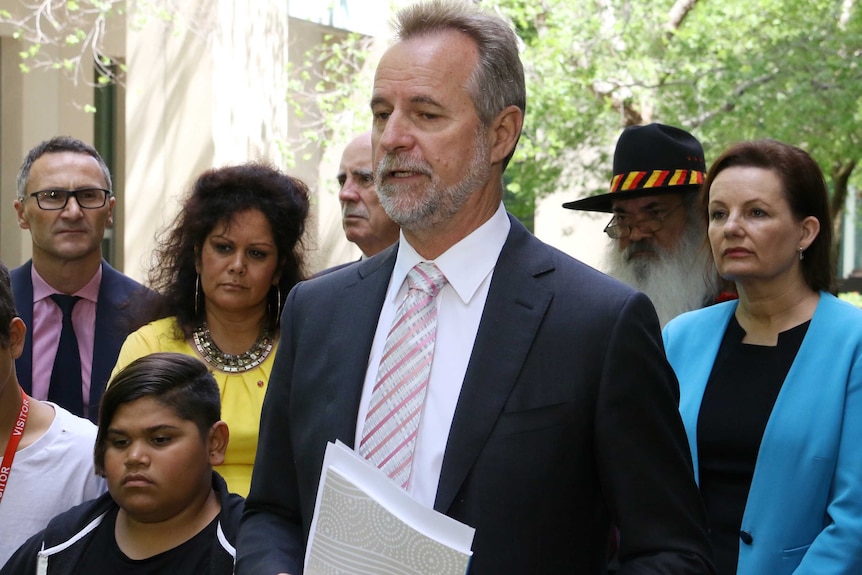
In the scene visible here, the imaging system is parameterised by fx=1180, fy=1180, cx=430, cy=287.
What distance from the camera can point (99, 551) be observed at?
3373mm

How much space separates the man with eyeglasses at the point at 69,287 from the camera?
4.54m

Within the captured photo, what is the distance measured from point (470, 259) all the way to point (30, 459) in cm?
178

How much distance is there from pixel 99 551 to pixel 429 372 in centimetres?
148

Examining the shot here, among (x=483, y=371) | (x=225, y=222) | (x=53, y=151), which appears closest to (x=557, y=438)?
(x=483, y=371)

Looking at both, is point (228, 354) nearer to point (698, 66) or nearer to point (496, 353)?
point (496, 353)

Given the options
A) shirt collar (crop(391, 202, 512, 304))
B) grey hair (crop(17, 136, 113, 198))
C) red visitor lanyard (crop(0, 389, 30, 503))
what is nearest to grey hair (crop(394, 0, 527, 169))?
shirt collar (crop(391, 202, 512, 304))

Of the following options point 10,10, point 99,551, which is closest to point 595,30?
point 10,10

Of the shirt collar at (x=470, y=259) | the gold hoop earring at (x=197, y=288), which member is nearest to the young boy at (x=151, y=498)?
the gold hoop earring at (x=197, y=288)

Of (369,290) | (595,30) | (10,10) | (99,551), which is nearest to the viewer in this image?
(369,290)

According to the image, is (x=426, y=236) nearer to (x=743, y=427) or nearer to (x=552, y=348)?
→ (x=552, y=348)

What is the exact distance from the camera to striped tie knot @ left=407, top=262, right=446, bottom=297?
2482 millimetres

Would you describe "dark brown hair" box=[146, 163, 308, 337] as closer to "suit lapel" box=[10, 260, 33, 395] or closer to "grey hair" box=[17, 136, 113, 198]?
"suit lapel" box=[10, 260, 33, 395]

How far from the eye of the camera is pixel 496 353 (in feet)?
7.66

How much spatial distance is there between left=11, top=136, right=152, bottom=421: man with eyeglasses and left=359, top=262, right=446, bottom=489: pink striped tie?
2.25 metres
